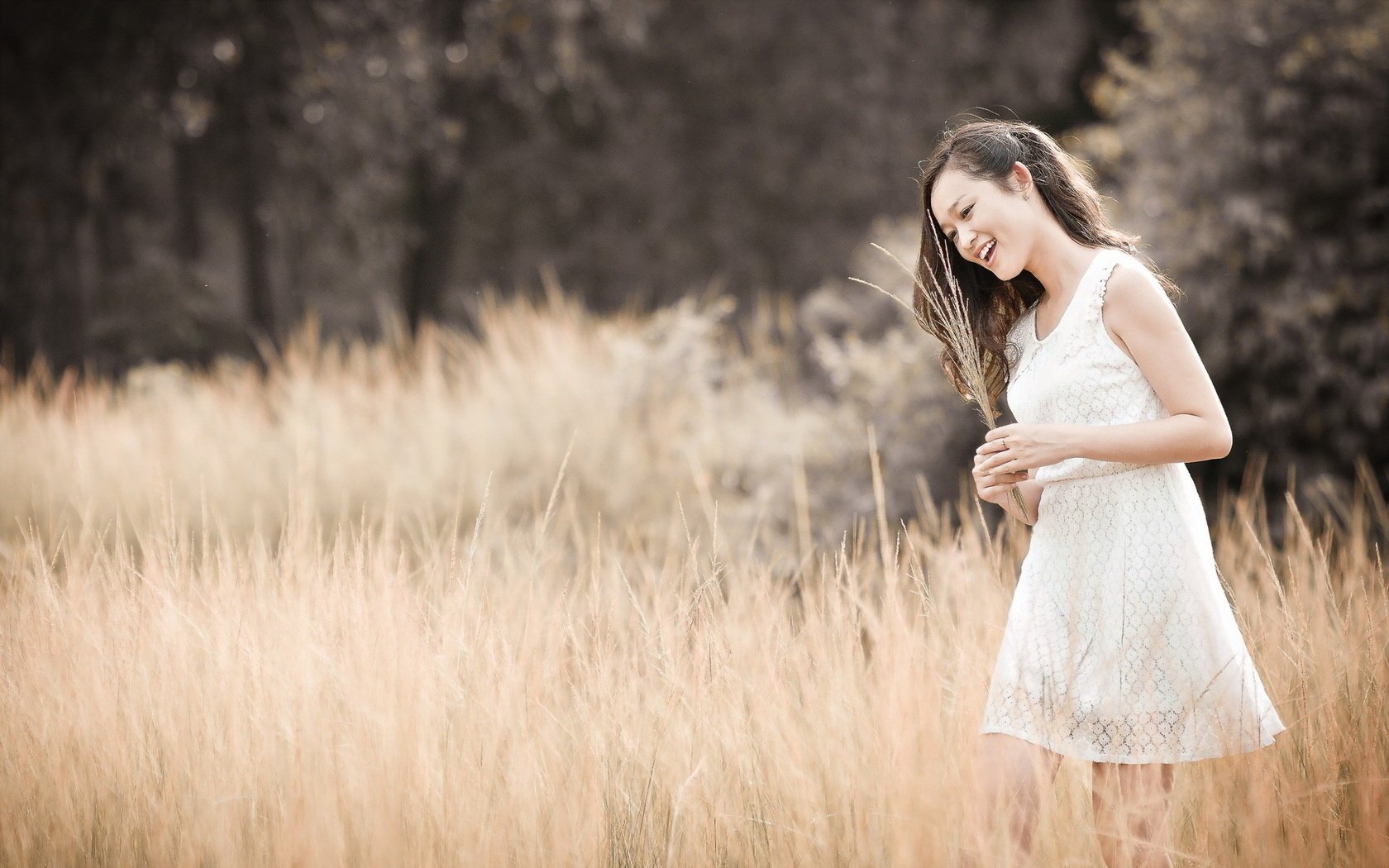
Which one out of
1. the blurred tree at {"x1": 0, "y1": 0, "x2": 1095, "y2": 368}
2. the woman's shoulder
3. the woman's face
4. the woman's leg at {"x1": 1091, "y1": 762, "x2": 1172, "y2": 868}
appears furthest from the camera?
the blurred tree at {"x1": 0, "y1": 0, "x2": 1095, "y2": 368}

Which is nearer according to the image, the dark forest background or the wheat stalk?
the wheat stalk

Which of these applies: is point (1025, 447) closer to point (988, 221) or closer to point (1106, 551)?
point (1106, 551)

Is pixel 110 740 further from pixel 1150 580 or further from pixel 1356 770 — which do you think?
pixel 1356 770

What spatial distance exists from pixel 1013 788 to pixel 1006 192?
117 cm

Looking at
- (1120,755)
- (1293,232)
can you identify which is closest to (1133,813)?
(1120,755)

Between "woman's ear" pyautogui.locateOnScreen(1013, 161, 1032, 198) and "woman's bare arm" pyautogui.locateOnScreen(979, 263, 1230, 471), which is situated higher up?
"woman's ear" pyautogui.locateOnScreen(1013, 161, 1032, 198)

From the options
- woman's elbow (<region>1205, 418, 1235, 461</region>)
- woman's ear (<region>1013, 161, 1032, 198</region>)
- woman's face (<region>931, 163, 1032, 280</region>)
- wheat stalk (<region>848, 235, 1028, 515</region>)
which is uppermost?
woman's ear (<region>1013, 161, 1032, 198</region>)

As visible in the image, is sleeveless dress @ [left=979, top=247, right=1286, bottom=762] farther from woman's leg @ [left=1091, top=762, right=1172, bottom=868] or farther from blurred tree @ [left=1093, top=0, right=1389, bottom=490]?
blurred tree @ [left=1093, top=0, right=1389, bottom=490]

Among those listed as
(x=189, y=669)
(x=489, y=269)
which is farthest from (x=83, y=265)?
(x=489, y=269)

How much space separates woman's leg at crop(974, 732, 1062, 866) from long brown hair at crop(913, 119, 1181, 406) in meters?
0.80

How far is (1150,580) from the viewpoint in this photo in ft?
6.73

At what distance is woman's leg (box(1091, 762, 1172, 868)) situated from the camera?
1979 mm

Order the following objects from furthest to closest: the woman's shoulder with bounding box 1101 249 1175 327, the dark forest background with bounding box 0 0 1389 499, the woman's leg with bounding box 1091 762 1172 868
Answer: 1. the dark forest background with bounding box 0 0 1389 499
2. the woman's shoulder with bounding box 1101 249 1175 327
3. the woman's leg with bounding box 1091 762 1172 868

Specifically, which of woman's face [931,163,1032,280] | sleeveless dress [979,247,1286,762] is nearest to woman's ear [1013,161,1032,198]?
woman's face [931,163,1032,280]
